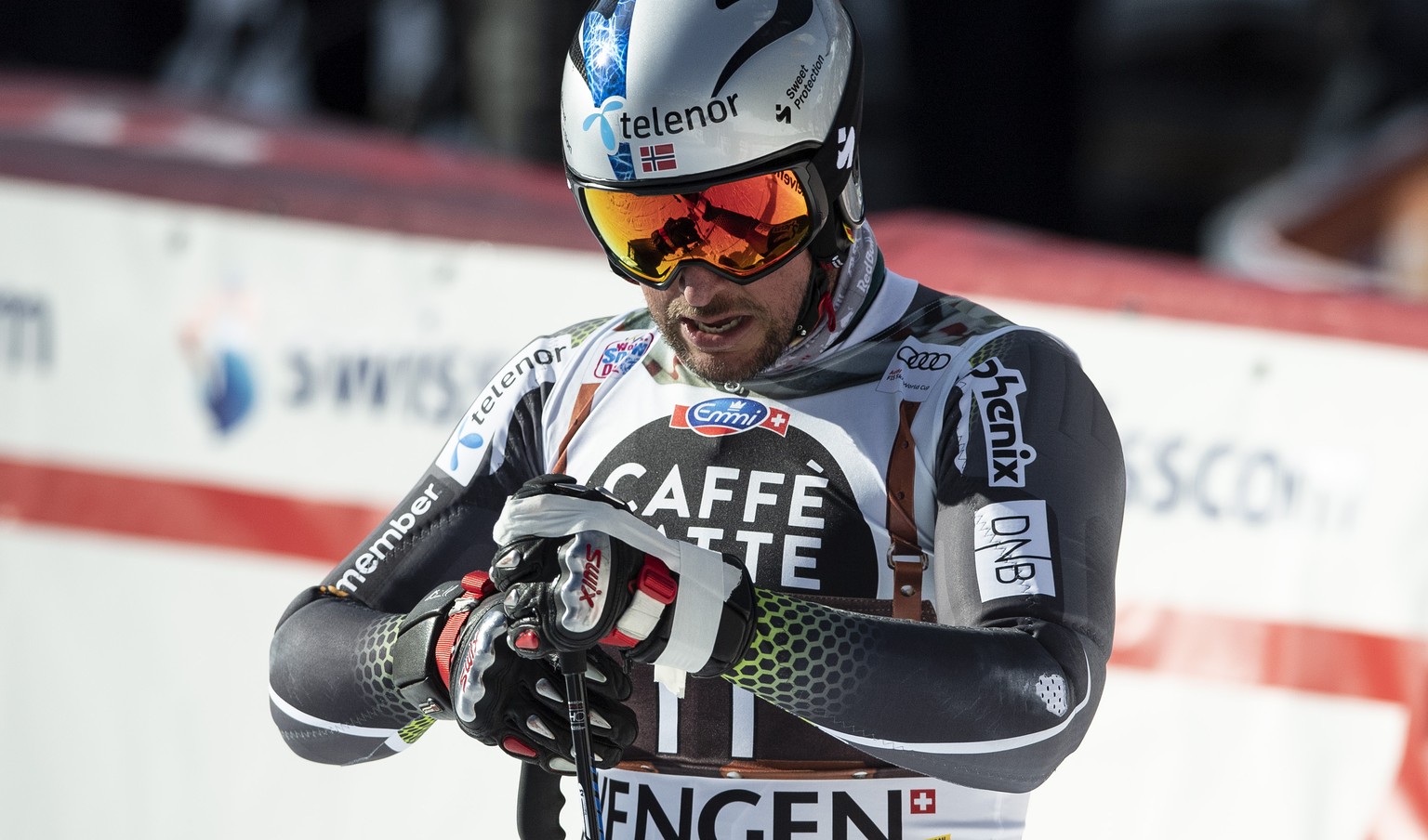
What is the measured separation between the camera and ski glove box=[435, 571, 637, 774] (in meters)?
2.25

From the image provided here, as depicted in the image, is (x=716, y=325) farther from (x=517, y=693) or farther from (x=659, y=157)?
(x=517, y=693)

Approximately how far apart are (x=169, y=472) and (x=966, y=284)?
7.29 ft

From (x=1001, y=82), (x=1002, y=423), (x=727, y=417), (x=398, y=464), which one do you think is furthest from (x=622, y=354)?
(x=1001, y=82)

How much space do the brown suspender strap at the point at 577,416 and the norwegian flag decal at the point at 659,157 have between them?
1.47 feet

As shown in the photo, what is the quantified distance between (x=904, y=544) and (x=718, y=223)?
52cm

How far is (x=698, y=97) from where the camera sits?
237cm

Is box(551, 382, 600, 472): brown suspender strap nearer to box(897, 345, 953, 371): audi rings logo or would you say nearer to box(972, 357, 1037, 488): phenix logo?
box(897, 345, 953, 371): audi rings logo

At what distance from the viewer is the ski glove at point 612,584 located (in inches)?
82.2

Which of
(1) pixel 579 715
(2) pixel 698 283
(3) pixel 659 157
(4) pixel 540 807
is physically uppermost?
(3) pixel 659 157

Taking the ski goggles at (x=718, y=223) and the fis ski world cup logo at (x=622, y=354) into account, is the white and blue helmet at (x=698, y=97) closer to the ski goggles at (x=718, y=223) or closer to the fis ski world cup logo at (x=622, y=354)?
the ski goggles at (x=718, y=223)

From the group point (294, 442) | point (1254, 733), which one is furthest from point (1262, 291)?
point (294, 442)

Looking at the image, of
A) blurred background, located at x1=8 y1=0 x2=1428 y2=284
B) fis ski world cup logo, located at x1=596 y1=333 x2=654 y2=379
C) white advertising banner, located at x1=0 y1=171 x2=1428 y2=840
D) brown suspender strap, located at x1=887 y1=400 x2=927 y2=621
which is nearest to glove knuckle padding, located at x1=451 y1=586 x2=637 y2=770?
brown suspender strap, located at x1=887 y1=400 x2=927 y2=621

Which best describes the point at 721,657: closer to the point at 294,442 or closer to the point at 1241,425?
the point at 1241,425

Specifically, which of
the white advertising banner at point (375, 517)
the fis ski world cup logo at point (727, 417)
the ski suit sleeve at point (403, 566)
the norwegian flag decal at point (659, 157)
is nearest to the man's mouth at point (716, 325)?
the fis ski world cup logo at point (727, 417)
